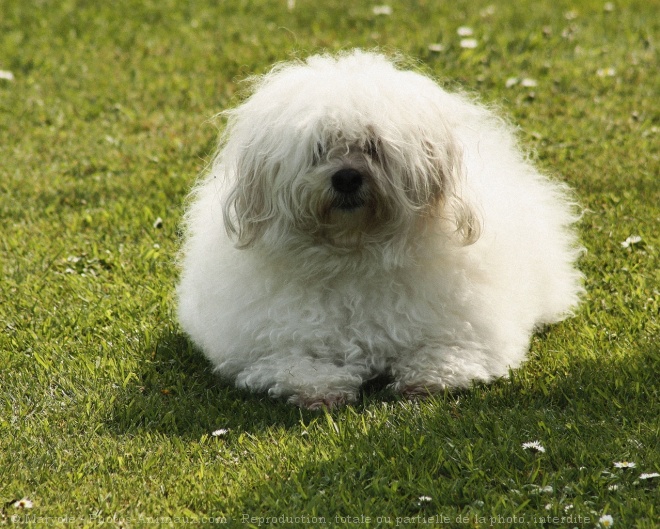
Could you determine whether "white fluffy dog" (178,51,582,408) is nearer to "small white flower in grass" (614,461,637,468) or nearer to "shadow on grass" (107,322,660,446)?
"shadow on grass" (107,322,660,446)

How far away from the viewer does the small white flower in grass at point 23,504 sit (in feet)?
12.5

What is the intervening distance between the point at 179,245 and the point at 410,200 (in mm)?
2186

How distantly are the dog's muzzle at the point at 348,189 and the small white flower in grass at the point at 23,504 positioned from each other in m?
1.65

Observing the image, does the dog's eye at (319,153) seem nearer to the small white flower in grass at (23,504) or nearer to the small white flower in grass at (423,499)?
the small white flower in grass at (423,499)

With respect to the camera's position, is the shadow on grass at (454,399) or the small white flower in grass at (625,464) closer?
the small white flower in grass at (625,464)

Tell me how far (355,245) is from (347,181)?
351mm

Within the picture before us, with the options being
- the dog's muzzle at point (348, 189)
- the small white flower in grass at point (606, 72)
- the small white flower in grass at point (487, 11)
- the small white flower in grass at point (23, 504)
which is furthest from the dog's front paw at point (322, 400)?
the small white flower in grass at point (487, 11)

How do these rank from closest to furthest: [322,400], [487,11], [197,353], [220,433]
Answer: [220,433] → [322,400] → [197,353] → [487,11]

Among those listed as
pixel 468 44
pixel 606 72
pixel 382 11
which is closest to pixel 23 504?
pixel 468 44

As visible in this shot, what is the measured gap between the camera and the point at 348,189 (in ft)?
14.1

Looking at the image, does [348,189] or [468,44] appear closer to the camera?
[348,189]

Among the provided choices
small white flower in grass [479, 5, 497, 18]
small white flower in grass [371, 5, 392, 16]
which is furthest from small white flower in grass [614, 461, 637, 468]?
small white flower in grass [371, 5, 392, 16]

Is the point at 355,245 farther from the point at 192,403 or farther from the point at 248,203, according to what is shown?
the point at 192,403

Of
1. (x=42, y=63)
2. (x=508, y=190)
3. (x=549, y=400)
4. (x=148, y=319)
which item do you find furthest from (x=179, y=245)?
(x=42, y=63)
